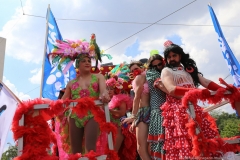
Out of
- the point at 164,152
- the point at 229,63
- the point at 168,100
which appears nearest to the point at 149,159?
the point at 164,152

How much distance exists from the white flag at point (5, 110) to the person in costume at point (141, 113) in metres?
1.47

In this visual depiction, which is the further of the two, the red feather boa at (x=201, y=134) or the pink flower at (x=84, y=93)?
the pink flower at (x=84, y=93)

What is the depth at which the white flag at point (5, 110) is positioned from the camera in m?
2.31

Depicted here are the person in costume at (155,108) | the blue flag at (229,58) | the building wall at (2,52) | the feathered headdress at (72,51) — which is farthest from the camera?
the building wall at (2,52)

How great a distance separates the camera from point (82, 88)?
133 inches

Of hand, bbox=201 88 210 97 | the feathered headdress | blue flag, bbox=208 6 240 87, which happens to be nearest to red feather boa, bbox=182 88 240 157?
hand, bbox=201 88 210 97

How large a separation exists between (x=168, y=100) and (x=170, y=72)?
30 cm

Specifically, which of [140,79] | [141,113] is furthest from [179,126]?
[140,79]

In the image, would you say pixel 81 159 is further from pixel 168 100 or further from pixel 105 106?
pixel 168 100

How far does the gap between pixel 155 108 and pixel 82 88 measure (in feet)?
3.03

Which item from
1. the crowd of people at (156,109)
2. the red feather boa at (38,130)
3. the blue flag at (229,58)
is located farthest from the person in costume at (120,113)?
the blue flag at (229,58)

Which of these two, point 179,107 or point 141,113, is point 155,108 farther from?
point 179,107

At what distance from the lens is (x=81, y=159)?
235cm

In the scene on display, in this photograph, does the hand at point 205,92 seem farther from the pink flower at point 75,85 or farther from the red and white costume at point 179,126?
the pink flower at point 75,85
